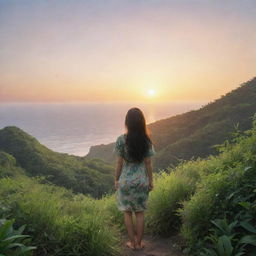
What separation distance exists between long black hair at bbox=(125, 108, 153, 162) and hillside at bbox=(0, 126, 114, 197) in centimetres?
1611

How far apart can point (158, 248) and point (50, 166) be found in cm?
2039

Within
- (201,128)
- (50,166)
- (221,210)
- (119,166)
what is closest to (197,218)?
(221,210)

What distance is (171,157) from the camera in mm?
30109

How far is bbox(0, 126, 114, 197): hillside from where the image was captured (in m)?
22.8

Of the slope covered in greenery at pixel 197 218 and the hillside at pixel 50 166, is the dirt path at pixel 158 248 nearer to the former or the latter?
the slope covered in greenery at pixel 197 218

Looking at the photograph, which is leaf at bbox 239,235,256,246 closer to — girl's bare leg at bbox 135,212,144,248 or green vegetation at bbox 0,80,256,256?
green vegetation at bbox 0,80,256,256

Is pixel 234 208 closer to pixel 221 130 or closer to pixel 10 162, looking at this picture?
pixel 10 162

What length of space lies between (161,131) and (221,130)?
10766mm

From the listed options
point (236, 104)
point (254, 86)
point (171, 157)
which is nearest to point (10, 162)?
point (171, 157)

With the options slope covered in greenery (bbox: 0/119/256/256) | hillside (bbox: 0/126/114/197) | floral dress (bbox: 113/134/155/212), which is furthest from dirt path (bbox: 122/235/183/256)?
hillside (bbox: 0/126/114/197)

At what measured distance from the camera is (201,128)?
37.3 metres

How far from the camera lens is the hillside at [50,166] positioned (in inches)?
897

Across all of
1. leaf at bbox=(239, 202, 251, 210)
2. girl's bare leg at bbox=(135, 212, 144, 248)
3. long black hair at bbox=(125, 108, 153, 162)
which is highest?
long black hair at bbox=(125, 108, 153, 162)

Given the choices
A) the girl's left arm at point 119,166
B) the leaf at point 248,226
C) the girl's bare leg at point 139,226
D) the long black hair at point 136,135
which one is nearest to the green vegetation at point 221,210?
the leaf at point 248,226
